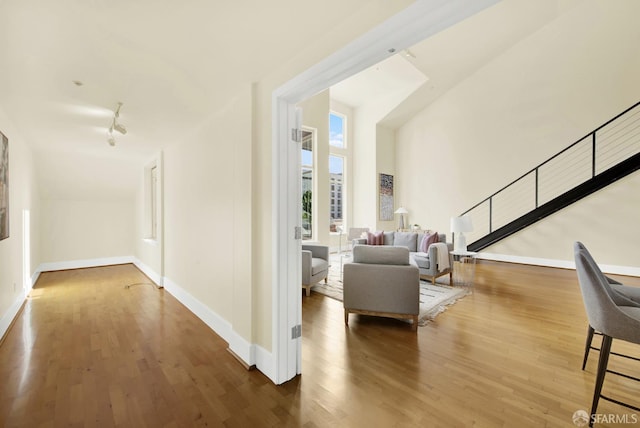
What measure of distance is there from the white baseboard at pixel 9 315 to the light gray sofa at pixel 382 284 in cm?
350

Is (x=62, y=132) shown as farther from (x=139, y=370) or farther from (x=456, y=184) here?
(x=456, y=184)

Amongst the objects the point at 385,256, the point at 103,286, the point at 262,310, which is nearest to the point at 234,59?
the point at 262,310

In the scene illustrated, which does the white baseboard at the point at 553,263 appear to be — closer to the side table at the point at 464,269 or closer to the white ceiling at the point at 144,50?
the side table at the point at 464,269

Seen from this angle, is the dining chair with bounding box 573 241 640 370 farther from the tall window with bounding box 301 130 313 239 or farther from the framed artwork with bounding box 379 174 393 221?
the framed artwork with bounding box 379 174 393 221

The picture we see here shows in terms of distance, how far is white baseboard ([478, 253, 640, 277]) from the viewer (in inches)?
190

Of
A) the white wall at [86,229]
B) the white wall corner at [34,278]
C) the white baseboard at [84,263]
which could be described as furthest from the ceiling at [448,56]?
the white wall corner at [34,278]

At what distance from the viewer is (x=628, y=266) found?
4828 mm

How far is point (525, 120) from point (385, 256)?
569 cm

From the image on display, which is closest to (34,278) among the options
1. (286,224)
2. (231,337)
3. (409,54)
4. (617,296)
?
(231,337)

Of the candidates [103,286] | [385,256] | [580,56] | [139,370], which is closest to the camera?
[139,370]

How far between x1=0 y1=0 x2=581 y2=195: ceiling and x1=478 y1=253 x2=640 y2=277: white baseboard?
6.70 metres

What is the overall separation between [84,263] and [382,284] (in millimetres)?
6613

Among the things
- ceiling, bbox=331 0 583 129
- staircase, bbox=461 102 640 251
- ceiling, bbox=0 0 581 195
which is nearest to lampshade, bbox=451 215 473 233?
staircase, bbox=461 102 640 251

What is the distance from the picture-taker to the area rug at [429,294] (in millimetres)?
3188
